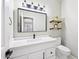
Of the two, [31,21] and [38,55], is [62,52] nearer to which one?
[38,55]

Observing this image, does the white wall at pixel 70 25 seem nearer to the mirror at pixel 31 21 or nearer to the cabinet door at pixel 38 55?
the mirror at pixel 31 21

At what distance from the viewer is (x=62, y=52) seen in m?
2.63

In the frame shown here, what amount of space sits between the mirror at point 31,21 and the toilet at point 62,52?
818mm

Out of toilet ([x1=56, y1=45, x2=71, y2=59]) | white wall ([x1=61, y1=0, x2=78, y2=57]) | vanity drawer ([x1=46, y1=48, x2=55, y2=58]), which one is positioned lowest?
toilet ([x1=56, y1=45, x2=71, y2=59])

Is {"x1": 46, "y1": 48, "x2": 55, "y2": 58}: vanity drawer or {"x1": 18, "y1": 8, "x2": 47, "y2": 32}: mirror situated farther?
{"x1": 18, "y1": 8, "x2": 47, "y2": 32}: mirror

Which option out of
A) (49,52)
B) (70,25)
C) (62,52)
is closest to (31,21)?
(49,52)

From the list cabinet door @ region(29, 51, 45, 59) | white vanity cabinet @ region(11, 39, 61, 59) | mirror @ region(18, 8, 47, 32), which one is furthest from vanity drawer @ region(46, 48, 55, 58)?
mirror @ region(18, 8, 47, 32)

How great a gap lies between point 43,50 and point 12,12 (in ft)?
3.79

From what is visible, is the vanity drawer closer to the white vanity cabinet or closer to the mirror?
the white vanity cabinet

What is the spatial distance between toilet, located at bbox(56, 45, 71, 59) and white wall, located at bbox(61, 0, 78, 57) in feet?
1.41

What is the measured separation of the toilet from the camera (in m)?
2.55

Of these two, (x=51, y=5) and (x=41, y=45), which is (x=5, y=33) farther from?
(x=51, y=5)

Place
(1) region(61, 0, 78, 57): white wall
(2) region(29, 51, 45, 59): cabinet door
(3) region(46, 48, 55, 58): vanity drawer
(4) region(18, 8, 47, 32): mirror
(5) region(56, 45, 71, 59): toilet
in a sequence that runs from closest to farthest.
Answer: (2) region(29, 51, 45, 59): cabinet door, (3) region(46, 48, 55, 58): vanity drawer, (4) region(18, 8, 47, 32): mirror, (5) region(56, 45, 71, 59): toilet, (1) region(61, 0, 78, 57): white wall

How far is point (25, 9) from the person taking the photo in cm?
234
